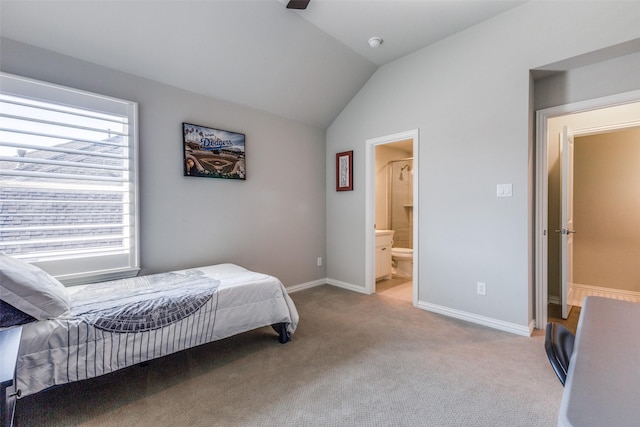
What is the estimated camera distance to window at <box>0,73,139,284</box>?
6.80 feet

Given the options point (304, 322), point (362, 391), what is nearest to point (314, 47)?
point (304, 322)

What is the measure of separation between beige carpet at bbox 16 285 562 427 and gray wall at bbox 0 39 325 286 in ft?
3.62

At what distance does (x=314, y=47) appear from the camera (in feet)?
9.93

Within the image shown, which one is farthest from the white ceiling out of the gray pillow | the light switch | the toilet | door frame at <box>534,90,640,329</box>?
the toilet

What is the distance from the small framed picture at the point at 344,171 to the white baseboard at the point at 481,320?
175 cm

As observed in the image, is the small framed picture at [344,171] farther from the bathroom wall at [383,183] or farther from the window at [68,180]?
the window at [68,180]

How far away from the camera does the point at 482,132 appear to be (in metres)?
2.78

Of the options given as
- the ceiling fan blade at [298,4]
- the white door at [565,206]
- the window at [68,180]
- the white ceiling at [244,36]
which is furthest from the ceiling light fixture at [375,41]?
the window at [68,180]

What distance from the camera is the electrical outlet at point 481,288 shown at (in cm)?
280

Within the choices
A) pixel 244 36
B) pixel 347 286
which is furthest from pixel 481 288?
pixel 244 36

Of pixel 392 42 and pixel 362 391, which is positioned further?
pixel 392 42

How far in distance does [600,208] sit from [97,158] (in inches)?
224

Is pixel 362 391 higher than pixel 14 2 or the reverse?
the reverse

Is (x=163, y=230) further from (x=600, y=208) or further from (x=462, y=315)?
(x=600, y=208)
